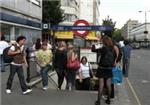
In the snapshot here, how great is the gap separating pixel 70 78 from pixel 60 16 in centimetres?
4900

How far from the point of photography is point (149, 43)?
143625 millimetres

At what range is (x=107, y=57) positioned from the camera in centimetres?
1226

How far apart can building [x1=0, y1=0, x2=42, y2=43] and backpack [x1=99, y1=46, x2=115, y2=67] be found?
16.3 m

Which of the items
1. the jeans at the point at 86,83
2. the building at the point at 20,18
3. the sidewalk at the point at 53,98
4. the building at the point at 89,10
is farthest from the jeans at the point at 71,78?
the building at the point at 89,10

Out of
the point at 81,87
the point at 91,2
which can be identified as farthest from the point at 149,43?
the point at 81,87

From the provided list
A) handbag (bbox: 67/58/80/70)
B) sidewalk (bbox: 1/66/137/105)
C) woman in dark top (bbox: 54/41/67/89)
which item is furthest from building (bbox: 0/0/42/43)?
sidewalk (bbox: 1/66/137/105)

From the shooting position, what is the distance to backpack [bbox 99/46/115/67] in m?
12.2

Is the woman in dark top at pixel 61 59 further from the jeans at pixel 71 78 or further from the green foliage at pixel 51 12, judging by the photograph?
the green foliage at pixel 51 12

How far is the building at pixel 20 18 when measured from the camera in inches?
1150

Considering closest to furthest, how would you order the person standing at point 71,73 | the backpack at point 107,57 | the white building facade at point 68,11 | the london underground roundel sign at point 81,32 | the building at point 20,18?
1. the backpack at point 107,57
2. the person standing at point 71,73
3. the london underground roundel sign at point 81,32
4. the building at point 20,18
5. the white building facade at point 68,11

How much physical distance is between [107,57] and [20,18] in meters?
22.3

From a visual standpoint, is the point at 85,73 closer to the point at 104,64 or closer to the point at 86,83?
the point at 86,83

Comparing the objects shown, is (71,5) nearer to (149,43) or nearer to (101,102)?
(149,43)

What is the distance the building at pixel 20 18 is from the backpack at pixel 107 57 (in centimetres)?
1626
